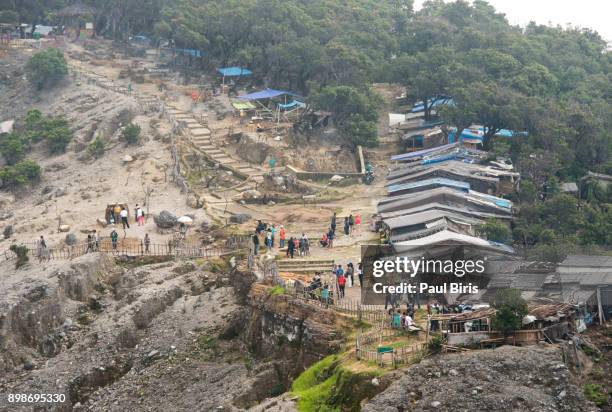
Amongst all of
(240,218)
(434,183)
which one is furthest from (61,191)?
(434,183)

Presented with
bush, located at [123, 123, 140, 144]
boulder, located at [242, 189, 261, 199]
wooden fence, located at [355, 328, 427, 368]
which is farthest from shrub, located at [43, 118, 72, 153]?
wooden fence, located at [355, 328, 427, 368]

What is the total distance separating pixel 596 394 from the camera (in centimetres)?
3497

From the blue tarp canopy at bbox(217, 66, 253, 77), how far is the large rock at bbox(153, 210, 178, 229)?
75.4 feet

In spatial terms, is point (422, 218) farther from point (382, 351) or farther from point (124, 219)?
point (124, 219)

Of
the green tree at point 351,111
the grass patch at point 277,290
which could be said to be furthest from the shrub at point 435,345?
the green tree at point 351,111

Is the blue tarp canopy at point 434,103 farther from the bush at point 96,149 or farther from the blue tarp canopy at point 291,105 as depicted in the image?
the bush at point 96,149

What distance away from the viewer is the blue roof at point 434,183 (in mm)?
56469

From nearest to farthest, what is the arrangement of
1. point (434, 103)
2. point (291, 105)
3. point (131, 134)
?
point (131, 134), point (291, 105), point (434, 103)

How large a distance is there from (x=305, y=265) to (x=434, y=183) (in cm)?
1026

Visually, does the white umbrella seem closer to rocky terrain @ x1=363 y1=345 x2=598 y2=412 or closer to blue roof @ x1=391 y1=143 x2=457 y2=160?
blue roof @ x1=391 y1=143 x2=457 y2=160

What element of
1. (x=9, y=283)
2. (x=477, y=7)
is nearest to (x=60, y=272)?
(x=9, y=283)

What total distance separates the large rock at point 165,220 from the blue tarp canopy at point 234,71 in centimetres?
2298

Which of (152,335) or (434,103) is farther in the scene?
(434,103)

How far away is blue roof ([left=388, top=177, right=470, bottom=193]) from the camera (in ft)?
185
